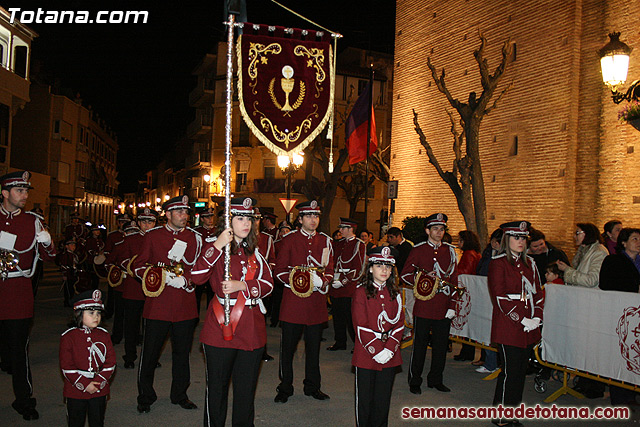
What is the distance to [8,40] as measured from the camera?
92.2 ft

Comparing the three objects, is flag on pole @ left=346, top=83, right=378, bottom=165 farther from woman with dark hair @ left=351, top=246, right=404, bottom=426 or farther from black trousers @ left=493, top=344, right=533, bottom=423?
woman with dark hair @ left=351, top=246, right=404, bottom=426

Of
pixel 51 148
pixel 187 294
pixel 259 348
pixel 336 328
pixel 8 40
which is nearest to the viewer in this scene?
pixel 259 348

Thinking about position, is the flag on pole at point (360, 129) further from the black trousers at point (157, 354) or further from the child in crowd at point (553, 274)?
the black trousers at point (157, 354)

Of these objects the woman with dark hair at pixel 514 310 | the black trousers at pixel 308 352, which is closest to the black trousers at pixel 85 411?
the black trousers at pixel 308 352

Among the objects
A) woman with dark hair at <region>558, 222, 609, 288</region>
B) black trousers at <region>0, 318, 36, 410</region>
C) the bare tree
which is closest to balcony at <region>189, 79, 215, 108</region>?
the bare tree

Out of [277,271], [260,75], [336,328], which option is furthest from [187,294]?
[336,328]

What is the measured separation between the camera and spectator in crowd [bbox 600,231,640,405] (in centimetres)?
679

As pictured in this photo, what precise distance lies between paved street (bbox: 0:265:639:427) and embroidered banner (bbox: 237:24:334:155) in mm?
3188

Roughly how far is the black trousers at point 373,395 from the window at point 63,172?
4850 cm

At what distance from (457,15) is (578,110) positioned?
668 cm

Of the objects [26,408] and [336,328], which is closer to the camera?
[26,408]

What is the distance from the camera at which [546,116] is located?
16141mm

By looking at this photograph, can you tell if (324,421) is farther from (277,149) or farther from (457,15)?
(457,15)

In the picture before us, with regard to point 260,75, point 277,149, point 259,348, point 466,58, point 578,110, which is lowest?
point 259,348
